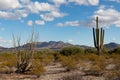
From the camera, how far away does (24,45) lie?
26281 millimetres

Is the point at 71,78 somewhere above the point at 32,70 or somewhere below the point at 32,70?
above

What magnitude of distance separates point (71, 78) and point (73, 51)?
133 feet

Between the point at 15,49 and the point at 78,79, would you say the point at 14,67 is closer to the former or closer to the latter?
the point at 15,49

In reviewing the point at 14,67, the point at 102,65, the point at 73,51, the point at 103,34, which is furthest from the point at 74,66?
the point at 73,51

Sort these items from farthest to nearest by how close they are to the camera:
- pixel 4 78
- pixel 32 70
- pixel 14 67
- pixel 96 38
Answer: pixel 96 38
pixel 14 67
pixel 32 70
pixel 4 78

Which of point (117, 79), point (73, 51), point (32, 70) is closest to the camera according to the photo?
point (117, 79)

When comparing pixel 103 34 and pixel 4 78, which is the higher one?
pixel 4 78

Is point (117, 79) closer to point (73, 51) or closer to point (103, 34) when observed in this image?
point (103, 34)

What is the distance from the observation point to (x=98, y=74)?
20719mm

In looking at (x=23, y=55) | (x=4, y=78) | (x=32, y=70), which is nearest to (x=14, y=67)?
(x=23, y=55)

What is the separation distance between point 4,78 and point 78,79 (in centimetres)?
610

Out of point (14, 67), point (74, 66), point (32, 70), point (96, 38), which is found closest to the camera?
point (32, 70)

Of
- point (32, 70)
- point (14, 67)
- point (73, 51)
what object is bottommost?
point (73, 51)

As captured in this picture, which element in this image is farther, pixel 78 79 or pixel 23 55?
pixel 23 55
